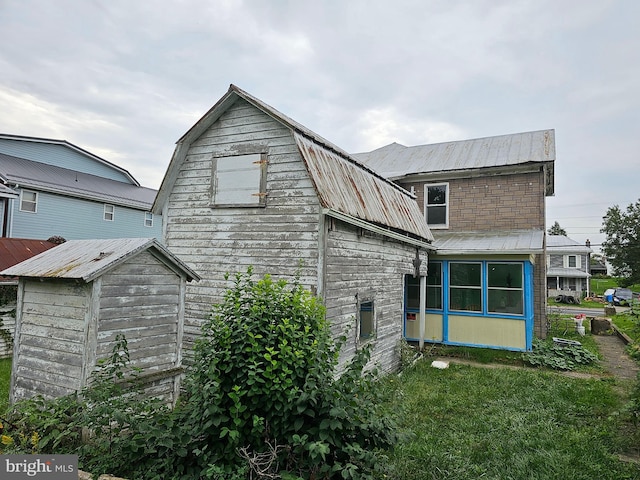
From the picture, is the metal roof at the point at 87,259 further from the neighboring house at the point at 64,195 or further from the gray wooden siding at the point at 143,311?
the neighboring house at the point at 64,195

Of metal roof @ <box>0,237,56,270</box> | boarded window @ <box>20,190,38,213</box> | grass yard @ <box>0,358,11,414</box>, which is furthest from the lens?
boarded window @ <box>20,190,38,213</box>

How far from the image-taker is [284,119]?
6.60m

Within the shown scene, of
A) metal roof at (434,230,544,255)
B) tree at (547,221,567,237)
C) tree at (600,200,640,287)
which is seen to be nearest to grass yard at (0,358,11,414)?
metal roof at (434,230,544,255)

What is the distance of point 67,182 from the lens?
19438 mm

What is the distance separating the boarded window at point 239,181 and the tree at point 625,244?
4056 cm

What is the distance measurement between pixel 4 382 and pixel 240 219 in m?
5.75

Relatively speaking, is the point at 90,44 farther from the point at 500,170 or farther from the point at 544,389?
the point at 544,389

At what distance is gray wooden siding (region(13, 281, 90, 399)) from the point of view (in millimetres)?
4598

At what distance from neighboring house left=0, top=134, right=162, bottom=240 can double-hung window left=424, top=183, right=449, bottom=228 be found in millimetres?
10667

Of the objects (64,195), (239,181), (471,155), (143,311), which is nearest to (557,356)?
(471,155)

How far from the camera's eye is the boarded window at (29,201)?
16.4 m

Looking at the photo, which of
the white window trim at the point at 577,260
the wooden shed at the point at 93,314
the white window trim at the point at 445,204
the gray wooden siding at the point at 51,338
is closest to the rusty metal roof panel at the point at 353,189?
the wooden shed at the point at 93,314

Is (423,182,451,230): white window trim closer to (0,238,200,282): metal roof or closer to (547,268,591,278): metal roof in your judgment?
(0,238,200,282): metal roof

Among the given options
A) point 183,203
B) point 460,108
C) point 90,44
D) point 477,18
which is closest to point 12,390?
point 183,203
